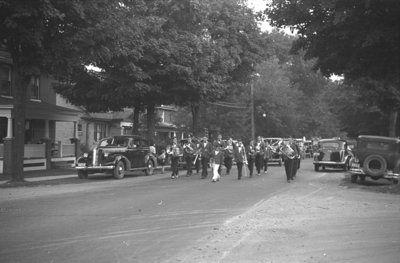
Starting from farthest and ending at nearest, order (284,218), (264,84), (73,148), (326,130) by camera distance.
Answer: (326,130)
(264,84)
(73,148)
(284,218)

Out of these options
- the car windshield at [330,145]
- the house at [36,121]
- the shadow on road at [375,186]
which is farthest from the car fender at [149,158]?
the car windshield at [330,145]

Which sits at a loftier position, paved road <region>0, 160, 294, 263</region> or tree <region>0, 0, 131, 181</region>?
tree <region>0, 0, 131, 181</region>

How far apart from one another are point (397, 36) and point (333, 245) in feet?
34.0

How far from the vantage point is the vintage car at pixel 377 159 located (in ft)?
63.2

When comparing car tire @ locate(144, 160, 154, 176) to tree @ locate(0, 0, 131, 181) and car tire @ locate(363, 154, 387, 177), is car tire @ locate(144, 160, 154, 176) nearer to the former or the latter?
tree @ locate(0, 0, 131, 181)

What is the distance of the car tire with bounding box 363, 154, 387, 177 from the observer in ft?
63.1

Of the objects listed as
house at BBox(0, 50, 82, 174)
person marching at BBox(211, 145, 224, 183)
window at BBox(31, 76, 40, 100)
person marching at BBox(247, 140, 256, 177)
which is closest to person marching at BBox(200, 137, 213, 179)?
person marching at BBox(211, 145, 224, 183)

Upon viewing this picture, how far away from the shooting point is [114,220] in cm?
1034

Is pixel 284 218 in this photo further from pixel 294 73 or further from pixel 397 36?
A: pixel 294 73

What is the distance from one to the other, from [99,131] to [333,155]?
80.2 ft

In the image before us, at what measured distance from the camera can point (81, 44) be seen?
1877 cm

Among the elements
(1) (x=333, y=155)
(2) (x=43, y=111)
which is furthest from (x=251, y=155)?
(2) (x=43, y=111)

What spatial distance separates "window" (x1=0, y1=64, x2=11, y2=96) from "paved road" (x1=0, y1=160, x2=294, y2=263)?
1333 cm

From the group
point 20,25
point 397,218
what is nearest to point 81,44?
point 20,25
